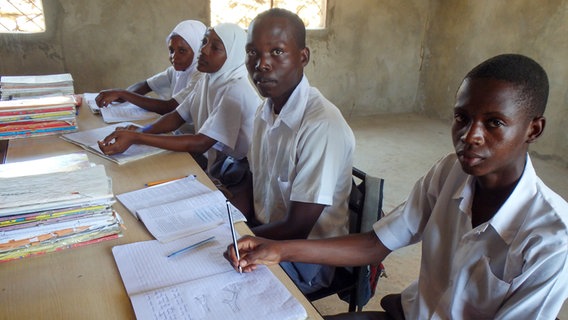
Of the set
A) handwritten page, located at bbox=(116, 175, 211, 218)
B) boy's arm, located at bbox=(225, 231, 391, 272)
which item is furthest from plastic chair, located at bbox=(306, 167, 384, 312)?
handwritten page, located at bbox=(116, 175, 211, 218)

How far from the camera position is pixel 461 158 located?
0.88 metres

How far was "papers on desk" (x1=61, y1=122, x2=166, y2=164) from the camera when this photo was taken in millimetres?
A: 1671

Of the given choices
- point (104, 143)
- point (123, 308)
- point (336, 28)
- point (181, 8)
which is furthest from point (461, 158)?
point (336, 28)

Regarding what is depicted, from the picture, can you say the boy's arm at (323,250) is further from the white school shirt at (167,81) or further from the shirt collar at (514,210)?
the white school shirt at (167,81)

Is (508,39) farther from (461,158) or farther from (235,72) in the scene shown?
(461,158)

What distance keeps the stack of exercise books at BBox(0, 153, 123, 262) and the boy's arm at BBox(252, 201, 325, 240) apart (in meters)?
0.48

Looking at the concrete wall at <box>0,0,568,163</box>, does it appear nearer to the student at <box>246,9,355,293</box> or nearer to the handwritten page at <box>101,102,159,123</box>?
the handwritten page at <box>101,102,159,123</box>

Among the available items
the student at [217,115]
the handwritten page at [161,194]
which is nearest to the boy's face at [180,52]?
the student at [217,115]

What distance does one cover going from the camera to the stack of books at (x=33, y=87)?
8.13 ft

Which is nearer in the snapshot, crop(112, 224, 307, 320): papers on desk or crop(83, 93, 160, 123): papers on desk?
crop(112, 224, 307, 320): papers on desk

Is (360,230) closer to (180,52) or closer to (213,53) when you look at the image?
(213,53)

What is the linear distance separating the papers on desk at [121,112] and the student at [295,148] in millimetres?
1007

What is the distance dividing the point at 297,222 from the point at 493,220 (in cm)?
64

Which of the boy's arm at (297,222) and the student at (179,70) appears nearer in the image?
the boy's arm at (297,222)
